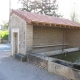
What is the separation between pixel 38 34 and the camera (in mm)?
13812

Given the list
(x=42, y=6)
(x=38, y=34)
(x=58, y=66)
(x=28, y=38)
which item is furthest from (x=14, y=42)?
(x=42, y=6)

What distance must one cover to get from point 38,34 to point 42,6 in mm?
21241

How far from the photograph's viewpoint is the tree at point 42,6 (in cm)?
3344

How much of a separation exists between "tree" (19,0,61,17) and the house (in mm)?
17662

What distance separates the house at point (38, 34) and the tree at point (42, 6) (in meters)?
17.7

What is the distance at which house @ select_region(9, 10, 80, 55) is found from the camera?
11796 mm

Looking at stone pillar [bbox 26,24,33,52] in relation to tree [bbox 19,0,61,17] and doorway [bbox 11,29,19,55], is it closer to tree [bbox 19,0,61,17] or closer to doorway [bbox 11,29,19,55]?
doorway [bbox 11,29,19,55]

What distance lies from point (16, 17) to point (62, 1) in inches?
918

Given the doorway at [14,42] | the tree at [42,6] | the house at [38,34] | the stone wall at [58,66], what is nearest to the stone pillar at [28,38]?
the house at [38,34]

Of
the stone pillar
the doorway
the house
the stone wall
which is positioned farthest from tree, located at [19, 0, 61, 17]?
the stone wall

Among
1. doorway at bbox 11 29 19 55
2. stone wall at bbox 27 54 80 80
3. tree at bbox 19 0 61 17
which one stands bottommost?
stone wall at bbox 27 54 80 80

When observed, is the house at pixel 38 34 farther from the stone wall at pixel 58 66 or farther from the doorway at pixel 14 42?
the stone wall at pixel 58 66

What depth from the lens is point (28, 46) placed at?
11719 millimetres

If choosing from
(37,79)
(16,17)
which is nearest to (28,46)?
(16,17)
